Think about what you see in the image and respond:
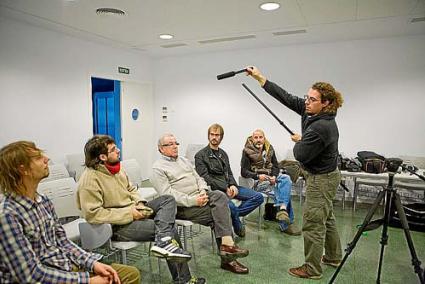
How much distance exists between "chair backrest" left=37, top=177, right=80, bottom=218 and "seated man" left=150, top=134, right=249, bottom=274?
680 millimetres

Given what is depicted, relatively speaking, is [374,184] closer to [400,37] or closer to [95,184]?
[400,37]

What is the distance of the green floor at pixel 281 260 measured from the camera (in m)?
2.52

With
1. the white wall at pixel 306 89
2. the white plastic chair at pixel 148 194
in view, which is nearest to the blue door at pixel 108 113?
the white wall at pixel 306 89

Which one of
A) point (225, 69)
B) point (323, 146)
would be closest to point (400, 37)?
point (225, 69)

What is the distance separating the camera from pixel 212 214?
2664 mm

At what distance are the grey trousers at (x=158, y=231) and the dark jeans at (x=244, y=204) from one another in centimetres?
91

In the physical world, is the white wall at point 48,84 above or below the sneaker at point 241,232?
above

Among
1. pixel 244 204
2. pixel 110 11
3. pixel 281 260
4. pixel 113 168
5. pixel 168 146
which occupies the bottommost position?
pixel 281 260

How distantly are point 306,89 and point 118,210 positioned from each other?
12.4 ft

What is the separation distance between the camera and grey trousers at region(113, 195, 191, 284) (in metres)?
2.20

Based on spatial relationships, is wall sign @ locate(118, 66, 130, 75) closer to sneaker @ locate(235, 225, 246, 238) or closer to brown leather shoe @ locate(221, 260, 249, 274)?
sneaker @ locate(235, 225, 246, 238)

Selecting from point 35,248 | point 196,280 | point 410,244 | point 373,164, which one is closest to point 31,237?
point 35,248

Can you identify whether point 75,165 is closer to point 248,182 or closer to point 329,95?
point 248,182

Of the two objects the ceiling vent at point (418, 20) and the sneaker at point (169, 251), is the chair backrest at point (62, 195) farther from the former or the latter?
→ the ceiling vent at point (418, 20)
